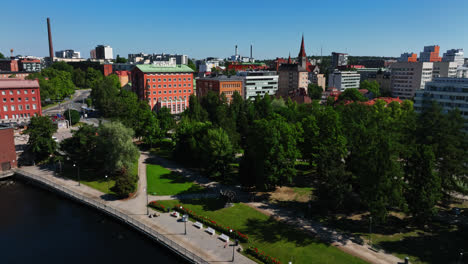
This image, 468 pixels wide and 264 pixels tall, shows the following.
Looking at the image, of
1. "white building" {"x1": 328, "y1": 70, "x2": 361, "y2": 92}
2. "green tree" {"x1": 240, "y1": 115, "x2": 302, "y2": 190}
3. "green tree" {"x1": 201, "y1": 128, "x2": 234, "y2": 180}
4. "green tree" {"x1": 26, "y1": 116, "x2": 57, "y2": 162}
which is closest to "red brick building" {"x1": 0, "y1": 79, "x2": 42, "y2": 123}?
"green tree" {"x1": 26, "y1": 116, "x2": 57, "y2": 162}

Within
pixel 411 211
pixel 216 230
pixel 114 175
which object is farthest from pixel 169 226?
pixel 411 211

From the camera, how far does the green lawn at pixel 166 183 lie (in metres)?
55.2

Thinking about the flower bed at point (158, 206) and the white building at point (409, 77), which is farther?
the white building at point (409, 77)

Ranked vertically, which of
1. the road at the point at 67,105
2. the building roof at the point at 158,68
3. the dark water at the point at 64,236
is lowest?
the dark water at the point at 64,236

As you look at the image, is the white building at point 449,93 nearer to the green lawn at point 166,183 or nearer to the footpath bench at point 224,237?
the green lawn at point 166,183

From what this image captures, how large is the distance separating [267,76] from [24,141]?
9917 cm

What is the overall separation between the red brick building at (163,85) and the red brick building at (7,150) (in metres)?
57.4

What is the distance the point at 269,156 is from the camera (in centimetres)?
5050

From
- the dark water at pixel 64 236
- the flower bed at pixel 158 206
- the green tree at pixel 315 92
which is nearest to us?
the dark water at pixel 64 236

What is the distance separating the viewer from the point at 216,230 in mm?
42500

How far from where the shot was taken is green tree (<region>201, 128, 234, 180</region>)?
A: 56.7m

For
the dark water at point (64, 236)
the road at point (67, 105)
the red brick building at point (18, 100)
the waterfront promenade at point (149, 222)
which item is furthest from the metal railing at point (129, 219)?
the road at point (67, 105)

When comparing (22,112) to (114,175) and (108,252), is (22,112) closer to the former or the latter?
(114,175)

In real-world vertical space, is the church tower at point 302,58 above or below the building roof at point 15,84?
above
